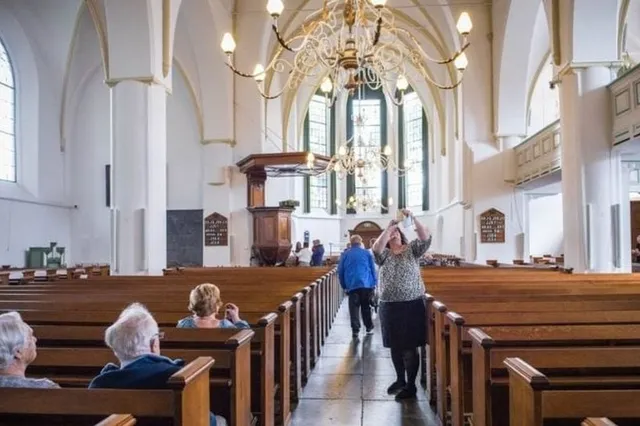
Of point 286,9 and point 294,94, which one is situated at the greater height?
point 286,9

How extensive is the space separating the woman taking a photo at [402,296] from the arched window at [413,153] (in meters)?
20.5

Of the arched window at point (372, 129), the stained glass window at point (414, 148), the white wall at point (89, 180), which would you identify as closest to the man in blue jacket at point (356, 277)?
the white wall at point (89, 180)

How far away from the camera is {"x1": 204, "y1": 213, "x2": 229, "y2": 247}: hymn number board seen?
1647 centimetres

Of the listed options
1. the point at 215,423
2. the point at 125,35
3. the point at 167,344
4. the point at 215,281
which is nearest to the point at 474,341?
the point at 215,423

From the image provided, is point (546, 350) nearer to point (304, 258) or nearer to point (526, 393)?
point (526, 393)

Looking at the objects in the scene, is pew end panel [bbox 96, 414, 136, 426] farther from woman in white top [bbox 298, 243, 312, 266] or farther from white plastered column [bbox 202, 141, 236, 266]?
white plastered column [bbox 202, 141, 236, 266]

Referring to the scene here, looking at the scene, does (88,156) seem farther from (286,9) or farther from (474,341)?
(474,341)

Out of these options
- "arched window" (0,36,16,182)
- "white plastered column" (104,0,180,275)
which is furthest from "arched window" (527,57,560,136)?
"arched window" (0,36,16,182)

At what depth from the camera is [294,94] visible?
→ 2109cm

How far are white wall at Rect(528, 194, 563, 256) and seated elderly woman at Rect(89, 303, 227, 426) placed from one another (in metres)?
17.9

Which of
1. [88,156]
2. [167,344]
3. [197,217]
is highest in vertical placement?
[88,156]

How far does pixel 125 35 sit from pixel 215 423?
9.08 metres

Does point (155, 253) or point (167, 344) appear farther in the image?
point (155, 253)

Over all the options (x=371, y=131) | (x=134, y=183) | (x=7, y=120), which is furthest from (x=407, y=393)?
(x=371, y=131)
